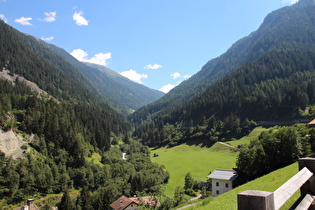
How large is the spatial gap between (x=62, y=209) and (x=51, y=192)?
1659 cm

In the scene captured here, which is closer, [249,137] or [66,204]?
[66,204]

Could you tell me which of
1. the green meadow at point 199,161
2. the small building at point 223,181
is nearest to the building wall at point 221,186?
the small building at point 223,181

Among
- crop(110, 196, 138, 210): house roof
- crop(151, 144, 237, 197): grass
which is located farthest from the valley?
crop(151, 144, 237, 197): grass

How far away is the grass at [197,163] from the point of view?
Result: 84938mm

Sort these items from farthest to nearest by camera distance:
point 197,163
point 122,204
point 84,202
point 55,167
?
point 197,163 → point 55,167 → point 84,202 → point 122,204

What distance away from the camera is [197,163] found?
103375mm

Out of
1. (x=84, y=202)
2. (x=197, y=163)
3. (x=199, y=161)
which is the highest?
(x=199, y=161)

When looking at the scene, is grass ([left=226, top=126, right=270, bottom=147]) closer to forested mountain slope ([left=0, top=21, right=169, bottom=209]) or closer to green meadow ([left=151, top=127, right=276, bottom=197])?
green meadow ([left=151, top=127, right=276, bottom=197])

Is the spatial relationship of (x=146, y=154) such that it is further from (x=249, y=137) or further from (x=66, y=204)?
(x=66, y=204)

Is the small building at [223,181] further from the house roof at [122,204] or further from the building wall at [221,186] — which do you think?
the house roof at [122,204]

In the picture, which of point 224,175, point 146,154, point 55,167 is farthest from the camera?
point 146,154

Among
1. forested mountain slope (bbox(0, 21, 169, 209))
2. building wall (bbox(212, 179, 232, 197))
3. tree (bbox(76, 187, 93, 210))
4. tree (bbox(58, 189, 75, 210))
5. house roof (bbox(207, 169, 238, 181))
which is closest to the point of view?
building wall (bbox(212, 179, 232, 197))

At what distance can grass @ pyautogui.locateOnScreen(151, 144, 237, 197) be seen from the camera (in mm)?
84938

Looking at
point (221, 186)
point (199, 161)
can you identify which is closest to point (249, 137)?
point (199, 161)
